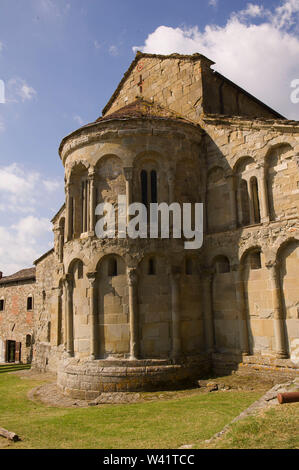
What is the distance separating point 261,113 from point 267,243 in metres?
9.71

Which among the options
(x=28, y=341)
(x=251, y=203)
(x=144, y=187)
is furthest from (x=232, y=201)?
(x=28, y=341)

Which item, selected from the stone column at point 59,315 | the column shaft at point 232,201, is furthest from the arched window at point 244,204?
the stone column at point 59,315

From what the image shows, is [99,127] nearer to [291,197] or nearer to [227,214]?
[227,214]

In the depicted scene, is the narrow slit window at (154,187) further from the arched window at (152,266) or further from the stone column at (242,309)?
the stone column at (242,309)

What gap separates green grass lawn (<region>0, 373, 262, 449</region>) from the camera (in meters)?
7.01

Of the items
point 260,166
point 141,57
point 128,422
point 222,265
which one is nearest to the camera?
point 128,422

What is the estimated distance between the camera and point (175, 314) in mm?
12242

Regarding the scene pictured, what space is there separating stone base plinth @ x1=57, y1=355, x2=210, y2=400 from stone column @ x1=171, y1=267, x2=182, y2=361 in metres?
0.42

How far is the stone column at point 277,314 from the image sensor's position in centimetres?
1112

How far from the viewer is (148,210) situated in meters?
12.9

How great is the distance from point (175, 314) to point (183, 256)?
1968mm

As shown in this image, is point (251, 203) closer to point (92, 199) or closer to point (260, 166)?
point (260, 166)

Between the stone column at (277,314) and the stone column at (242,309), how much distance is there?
1.12 meters
